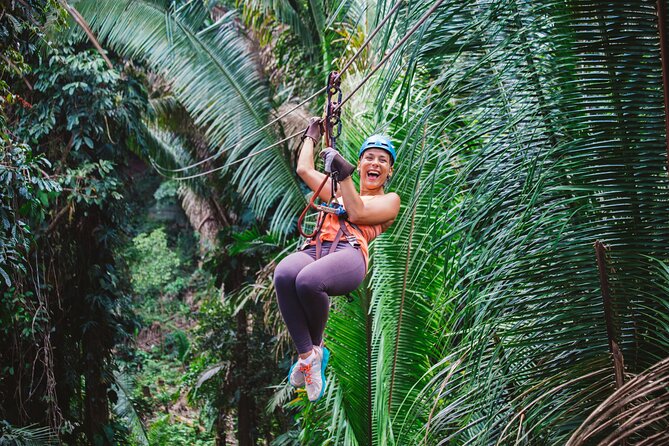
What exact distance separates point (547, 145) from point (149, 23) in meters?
5.34

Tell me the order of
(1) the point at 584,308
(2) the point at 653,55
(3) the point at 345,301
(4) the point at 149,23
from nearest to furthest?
(2) the point at 653,55
(1) the point at 584,308
(3) the point at 345,301
(4) the point at 149,23

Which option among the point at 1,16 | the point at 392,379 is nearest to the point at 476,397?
the point at 392,379

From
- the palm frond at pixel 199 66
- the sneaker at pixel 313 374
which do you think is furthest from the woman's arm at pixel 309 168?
the palm frond at pixel 199 66

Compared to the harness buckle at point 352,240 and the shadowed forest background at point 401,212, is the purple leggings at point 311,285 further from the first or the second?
the shadowed forest background at point 401,212

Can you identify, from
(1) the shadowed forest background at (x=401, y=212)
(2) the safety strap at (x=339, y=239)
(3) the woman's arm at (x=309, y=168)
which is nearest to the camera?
(1) the shadowed forest background at (x=401, y=212)

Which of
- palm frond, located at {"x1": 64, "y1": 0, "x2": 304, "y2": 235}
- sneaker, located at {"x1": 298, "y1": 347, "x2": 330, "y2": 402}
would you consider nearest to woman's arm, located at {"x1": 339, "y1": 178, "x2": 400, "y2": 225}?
sneaker, located at {"x1": 298, "y1": 347, "x2": 330, "y2": 402}

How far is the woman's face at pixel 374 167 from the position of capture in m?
4.13

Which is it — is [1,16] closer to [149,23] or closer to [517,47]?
[149,23]

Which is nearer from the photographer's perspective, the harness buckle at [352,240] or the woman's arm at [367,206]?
the woman's arm at [367,206]

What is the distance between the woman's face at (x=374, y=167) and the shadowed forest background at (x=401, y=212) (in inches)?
8.6

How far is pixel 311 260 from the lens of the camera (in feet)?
12.5

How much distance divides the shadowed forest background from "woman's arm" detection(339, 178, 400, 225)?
0.26 metres

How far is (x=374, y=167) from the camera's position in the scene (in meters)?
4.13

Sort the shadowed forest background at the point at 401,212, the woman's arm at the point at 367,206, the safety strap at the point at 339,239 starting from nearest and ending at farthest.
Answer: the shadowed forest background at the point at 401,212
the woman's arm at the point at 367,206
the safety strap at the point at 339,239
